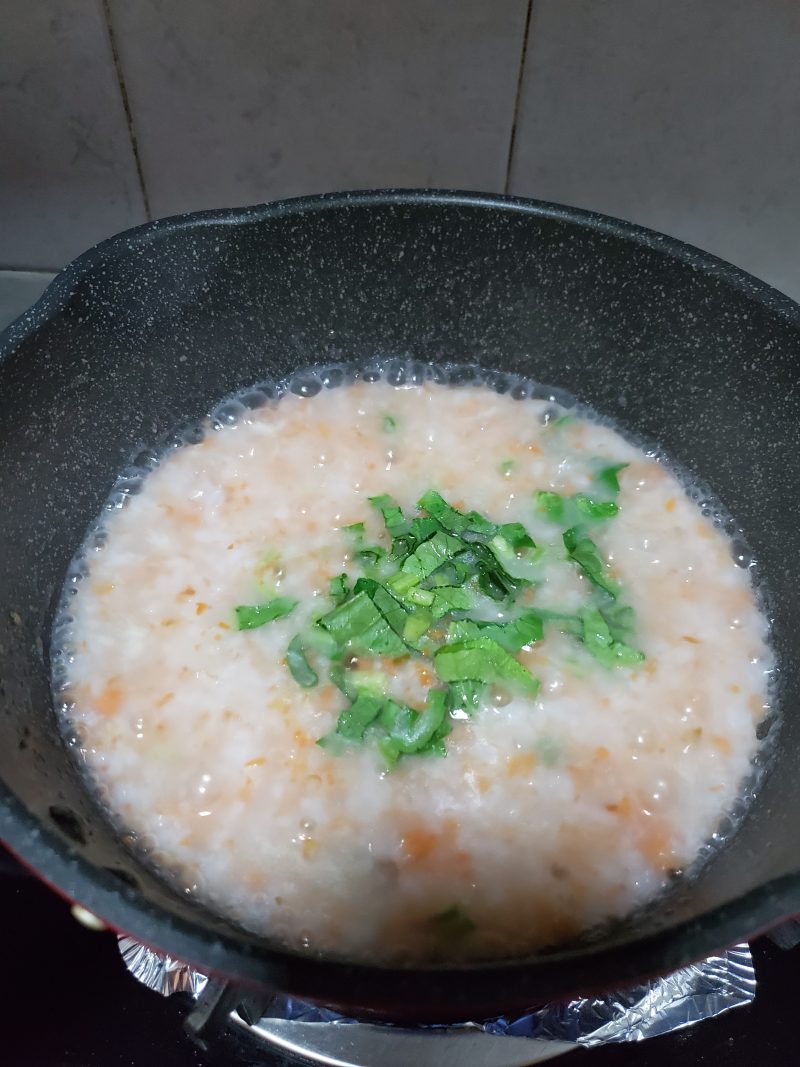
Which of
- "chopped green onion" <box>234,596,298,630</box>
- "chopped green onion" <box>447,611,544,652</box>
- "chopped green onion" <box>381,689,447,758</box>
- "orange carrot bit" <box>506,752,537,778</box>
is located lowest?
"orange carrot bit" <box>506,752,537,778</box>

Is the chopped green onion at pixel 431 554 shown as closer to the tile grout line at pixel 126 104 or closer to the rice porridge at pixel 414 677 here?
the rice porridge at pixel 414 677

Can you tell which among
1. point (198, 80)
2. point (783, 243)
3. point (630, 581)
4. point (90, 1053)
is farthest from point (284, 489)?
point (783, 243)

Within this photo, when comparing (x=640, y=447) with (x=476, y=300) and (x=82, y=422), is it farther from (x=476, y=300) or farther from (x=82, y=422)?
(x=82, y=422)

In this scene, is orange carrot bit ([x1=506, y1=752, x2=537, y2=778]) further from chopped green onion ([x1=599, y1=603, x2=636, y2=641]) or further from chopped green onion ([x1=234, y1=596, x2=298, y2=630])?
chopped green onion ([x1=234, y1=596, x2=298, y2=630])

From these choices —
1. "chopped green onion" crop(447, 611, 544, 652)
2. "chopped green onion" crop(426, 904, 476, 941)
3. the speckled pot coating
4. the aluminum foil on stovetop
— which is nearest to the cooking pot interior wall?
the speckled pot coating

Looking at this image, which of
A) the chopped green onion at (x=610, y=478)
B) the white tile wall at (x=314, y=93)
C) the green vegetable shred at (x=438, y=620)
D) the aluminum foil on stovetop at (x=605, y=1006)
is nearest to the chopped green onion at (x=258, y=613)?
the green vegetable shred at (x=438, y=620)

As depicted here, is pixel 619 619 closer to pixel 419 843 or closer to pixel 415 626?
pixel 415 626

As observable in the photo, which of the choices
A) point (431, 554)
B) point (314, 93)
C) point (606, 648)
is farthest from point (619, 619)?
point (314, 93)
